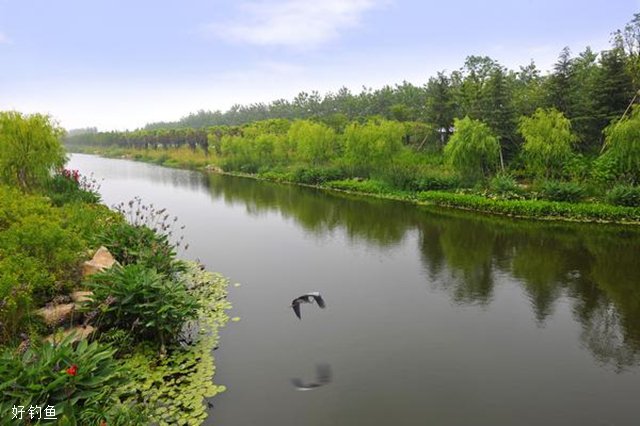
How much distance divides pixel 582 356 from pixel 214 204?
2365 cm

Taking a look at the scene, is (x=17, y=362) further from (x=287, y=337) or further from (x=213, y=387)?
(x=287, y=337)

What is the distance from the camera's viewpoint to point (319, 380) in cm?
794

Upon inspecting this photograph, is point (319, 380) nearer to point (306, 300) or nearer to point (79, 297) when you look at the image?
point (306, 300)

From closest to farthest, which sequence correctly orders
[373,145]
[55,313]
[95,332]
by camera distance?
[95,332], [55,313], [373,145]

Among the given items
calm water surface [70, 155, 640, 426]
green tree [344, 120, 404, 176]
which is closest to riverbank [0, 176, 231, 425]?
calm water surface [70, 155, 640, 426]

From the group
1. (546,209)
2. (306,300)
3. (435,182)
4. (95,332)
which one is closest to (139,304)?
(95,332)

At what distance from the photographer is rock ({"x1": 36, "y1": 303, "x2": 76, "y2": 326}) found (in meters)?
8.08

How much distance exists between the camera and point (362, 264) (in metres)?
15.1

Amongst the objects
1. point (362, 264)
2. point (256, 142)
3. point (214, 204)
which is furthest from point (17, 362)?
point (256, 142)

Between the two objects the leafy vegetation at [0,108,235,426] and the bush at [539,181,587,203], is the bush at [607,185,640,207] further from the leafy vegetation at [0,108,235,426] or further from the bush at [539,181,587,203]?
the leafy vegetation at [0,108,235,426]

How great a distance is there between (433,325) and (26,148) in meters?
16.9

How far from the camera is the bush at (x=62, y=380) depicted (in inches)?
220

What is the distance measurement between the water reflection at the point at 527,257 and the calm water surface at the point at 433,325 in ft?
0.23

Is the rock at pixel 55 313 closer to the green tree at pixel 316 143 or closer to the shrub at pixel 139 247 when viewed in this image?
the shrub at pixel 139 247
